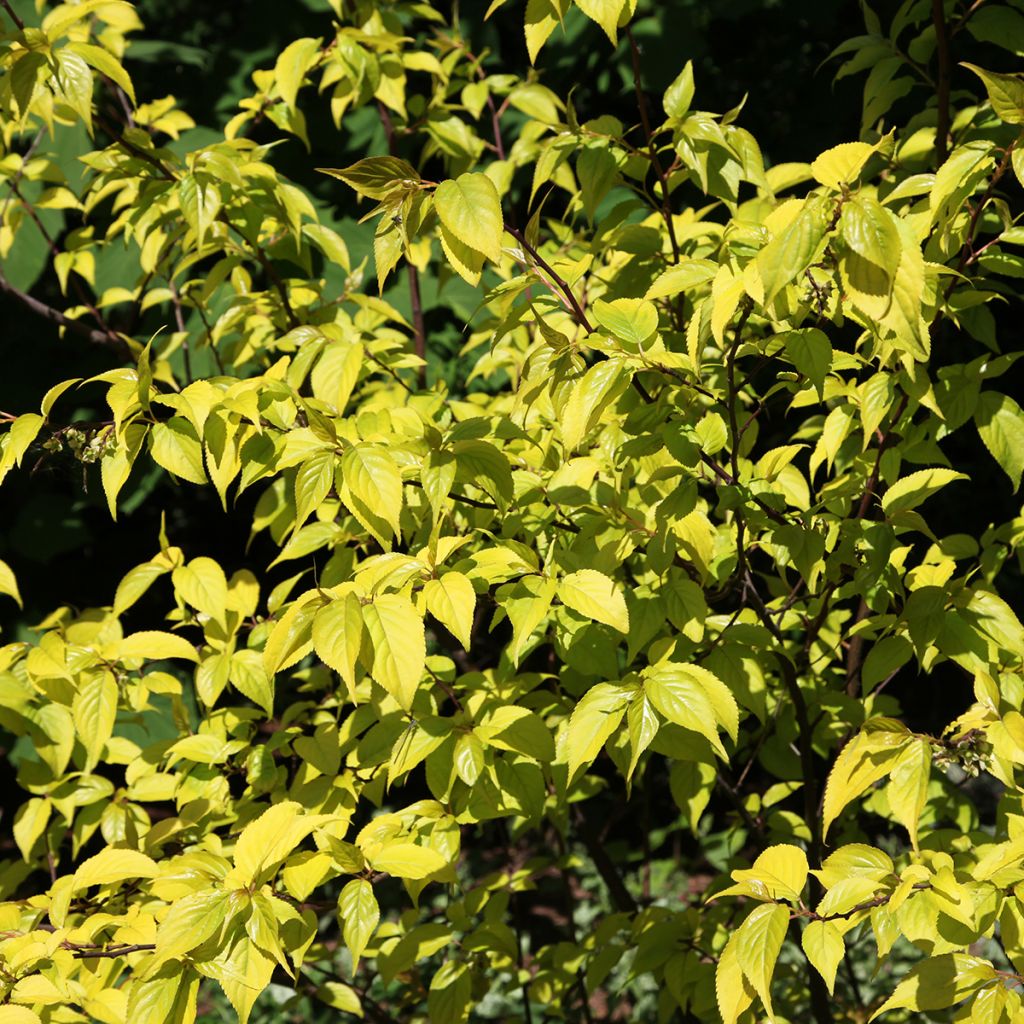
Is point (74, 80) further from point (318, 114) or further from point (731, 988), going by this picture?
point (318, 114)

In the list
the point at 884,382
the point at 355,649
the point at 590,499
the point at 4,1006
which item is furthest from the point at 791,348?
the point at 4,1006

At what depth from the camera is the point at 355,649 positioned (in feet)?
4.33

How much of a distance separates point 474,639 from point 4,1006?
179 cm

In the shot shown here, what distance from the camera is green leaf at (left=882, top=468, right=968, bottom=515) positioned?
1.74 m

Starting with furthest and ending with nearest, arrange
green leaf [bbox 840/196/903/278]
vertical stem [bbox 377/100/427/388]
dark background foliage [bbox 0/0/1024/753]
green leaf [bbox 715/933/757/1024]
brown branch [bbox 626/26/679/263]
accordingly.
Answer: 1. dark background foliage [bbox 0/0/1024/753]
2. vertical stem [bbox 377/100/427/388]
3. brown branch [bbox 626/26/679/263]
4. green leaf [bbox 715/933/757/1024]
5. green leaf [bbox 840/196/903/278]

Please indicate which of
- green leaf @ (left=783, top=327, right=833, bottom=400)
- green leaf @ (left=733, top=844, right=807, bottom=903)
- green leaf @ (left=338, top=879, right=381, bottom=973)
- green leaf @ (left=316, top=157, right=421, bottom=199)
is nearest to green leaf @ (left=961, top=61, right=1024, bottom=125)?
green leaf @ (left=783, top=327, right=833, bottom=400)

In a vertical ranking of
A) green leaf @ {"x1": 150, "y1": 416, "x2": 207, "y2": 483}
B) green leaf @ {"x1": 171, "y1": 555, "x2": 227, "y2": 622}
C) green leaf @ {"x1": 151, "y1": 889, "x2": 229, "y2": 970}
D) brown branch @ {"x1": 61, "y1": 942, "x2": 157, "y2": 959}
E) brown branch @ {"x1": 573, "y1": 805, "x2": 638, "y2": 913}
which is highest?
green leaf @ {"x1": 150, "y1": 416, "x2": 207, "y2": 483}

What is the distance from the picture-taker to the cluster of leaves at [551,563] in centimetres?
139

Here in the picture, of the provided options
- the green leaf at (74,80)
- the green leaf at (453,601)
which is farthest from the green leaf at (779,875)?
the green leaf at (74,80)

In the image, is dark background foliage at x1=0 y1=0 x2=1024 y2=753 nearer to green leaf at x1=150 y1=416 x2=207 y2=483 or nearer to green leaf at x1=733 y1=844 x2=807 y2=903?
green leaf at x1=150 y1=416 x2=207 y2=483

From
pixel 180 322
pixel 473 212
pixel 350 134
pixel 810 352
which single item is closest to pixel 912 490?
pixel 810 352

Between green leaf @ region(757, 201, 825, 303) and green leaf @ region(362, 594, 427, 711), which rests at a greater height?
green leaf @ region(757, 201, 825, 303)

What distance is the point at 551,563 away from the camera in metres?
1.67

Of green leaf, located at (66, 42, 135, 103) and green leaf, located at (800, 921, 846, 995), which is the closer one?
green leaf, located at (800, 921, 846, 995)
